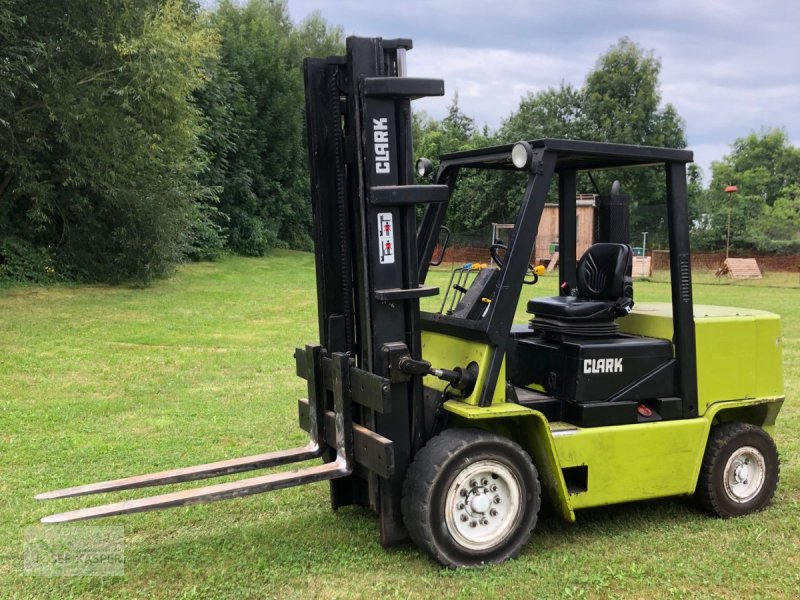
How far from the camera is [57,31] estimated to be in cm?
1775

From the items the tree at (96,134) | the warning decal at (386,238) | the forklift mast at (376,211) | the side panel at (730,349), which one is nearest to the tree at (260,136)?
the tree at (96,134)

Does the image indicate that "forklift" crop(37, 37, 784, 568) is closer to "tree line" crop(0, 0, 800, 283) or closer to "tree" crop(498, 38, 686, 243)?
"tree line" crop(0, 0, 800, 283)

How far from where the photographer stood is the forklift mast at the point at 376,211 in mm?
4090

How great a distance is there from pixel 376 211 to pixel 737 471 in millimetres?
2977

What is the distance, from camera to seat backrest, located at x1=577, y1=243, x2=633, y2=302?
15.6 ft

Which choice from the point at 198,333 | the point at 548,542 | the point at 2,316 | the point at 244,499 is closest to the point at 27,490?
the point at 244,499

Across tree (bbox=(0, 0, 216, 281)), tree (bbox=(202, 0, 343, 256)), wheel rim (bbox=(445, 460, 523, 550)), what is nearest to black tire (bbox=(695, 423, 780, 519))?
wheel rim (bbox=(445, 460, 523, 550))

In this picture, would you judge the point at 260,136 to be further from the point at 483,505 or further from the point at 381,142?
the point at 483,505

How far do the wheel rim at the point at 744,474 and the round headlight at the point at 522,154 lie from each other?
2429 mm

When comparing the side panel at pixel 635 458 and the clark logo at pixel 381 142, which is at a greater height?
the clark logo at pixel 381 142

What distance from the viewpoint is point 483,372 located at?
165 inches

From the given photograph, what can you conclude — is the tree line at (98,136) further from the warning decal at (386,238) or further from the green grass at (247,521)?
the warning decal at (386,238)

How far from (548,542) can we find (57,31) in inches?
698

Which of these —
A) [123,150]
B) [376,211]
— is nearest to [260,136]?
[123,150]
